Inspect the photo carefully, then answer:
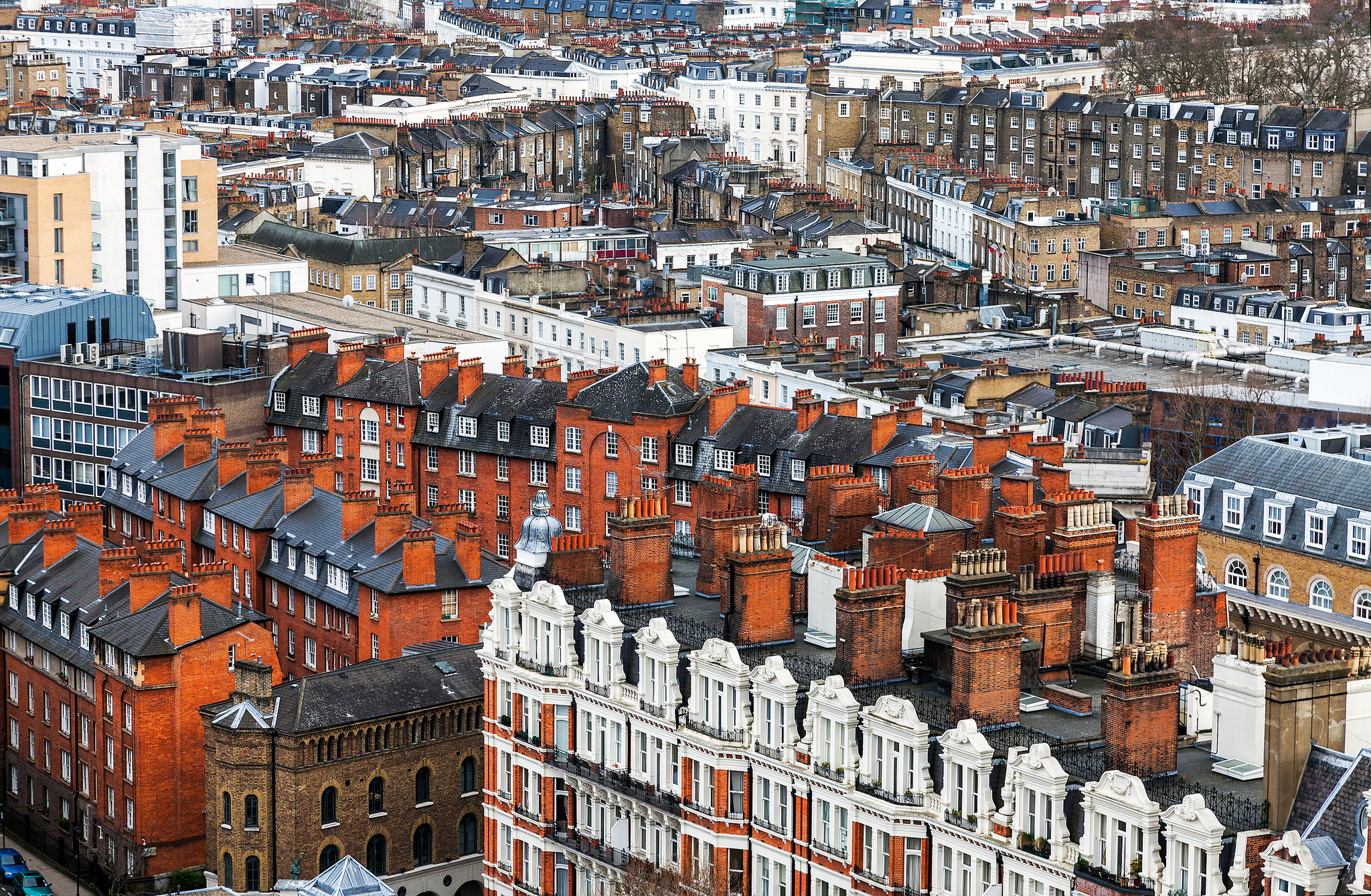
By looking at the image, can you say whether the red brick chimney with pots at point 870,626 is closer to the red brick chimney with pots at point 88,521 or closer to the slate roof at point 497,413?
the red brick chimney with pots at point 88,521

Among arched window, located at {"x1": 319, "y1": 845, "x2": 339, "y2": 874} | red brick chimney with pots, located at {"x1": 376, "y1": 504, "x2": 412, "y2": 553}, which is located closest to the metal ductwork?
red brick chimney with pots, located at {"x1": 376, "y1": 504, "x2": 412, "y2": 553}

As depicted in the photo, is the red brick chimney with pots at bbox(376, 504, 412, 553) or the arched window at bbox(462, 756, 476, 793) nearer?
the arched window at bbox(462, 756, 476, 793)

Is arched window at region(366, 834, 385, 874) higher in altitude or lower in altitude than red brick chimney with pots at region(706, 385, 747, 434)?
lower

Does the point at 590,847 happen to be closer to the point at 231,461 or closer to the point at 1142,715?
the point at 1142,715

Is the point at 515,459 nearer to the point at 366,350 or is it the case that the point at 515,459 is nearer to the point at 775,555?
the point at 366,350

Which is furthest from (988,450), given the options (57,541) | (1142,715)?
(1142,715)

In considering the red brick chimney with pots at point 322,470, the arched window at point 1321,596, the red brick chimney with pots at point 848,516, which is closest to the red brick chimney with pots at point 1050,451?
the arched window at point 1321,596

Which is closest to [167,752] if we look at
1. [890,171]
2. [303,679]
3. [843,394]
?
[303,679]

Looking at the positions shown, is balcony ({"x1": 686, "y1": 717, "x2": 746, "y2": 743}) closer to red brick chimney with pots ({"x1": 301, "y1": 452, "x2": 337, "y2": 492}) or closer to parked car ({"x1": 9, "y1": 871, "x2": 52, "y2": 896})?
parked car ({"x1": 9, "y1": 871, "x2": 52, "y2": 896})
